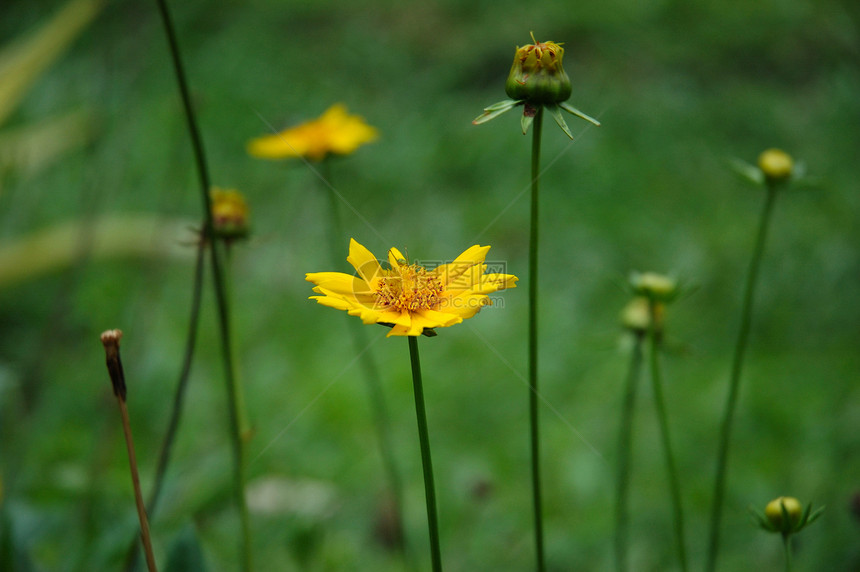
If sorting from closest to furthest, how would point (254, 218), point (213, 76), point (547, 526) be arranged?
point (547, 526), point (254, 218), point (213, 76)

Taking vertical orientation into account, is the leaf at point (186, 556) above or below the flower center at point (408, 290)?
below

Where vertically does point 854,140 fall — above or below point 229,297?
above

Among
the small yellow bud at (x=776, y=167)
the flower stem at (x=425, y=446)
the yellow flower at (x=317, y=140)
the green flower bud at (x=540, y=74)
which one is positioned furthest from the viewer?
the yellow flower at (x=317, y=140)

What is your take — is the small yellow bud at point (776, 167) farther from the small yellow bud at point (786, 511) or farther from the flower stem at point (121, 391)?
the flower stem at point (121, 391)

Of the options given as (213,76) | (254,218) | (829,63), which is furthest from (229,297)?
(829,63)

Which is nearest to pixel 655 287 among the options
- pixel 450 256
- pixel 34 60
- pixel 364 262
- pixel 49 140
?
pixel 364 262

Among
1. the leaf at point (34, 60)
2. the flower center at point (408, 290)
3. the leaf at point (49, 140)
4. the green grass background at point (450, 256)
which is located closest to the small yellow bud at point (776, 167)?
the green grass background at point (450, 256)

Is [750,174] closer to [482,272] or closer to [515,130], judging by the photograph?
[482,272]
